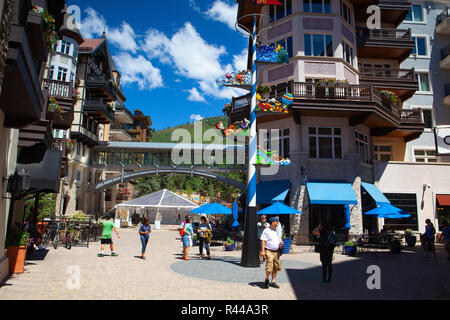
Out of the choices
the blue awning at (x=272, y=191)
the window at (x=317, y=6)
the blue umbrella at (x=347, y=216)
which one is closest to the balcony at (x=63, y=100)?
the blue awning at (x=272, y=191)

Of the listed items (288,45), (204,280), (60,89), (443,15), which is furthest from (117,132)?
(204,280)

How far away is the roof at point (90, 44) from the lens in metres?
39.5

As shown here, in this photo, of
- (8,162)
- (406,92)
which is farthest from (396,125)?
(8,162)

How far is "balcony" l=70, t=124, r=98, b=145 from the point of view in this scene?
3675cm

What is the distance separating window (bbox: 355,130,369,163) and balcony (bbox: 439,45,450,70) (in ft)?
38.8

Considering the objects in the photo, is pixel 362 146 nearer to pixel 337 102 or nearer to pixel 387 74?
pixel 337 102

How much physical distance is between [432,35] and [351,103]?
1622 cm

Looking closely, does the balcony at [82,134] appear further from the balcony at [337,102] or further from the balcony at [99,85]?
the balcony at [337,102]

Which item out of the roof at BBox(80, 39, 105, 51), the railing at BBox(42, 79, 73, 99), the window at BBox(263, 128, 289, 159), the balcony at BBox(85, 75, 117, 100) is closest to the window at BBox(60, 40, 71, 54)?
the roof at BBox(80, 39, 105, 51)

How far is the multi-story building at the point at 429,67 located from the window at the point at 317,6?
10874 millimetres

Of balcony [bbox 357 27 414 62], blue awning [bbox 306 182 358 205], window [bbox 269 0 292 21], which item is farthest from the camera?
balcony [bbox 357 27 414 62]

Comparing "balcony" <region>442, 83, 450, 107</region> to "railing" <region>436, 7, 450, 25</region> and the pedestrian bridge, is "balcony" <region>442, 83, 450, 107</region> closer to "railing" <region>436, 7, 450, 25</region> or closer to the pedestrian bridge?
"railing" <region>436, 7, 450, 25</region>

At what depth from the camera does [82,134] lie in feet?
123
